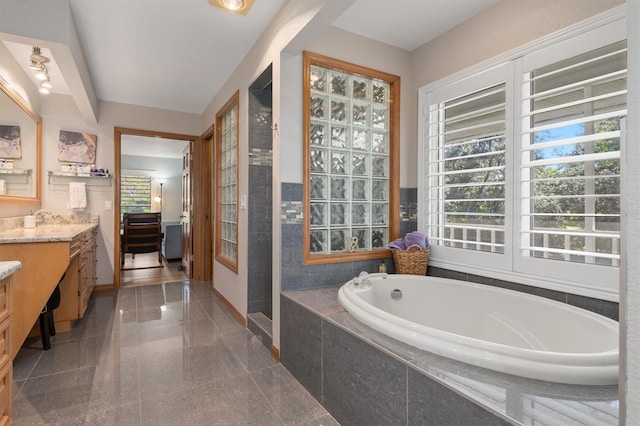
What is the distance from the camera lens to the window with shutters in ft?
5.43

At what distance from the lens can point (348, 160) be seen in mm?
2543

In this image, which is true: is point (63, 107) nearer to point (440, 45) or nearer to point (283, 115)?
point (283, 115)

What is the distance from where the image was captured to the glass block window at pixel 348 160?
2.39m

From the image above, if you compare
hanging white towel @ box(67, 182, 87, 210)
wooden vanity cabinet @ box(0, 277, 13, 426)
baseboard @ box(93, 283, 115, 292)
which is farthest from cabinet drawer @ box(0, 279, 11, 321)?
baseboard @ box(93, 283, 115, 292)

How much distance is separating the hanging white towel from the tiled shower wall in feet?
7.79

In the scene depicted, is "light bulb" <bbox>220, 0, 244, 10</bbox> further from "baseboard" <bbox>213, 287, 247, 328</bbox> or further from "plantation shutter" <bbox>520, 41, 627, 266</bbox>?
"baseboard" <bbox>213, 287, 247, 328</bbox>

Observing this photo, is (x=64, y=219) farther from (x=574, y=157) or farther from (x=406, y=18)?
(x=574, y=157)

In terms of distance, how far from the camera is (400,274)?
2.44 m

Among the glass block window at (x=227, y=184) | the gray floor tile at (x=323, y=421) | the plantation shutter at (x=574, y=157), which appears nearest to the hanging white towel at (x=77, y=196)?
the glass block window at (x=227, y=184)

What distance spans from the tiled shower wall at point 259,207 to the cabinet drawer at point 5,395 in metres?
1.65

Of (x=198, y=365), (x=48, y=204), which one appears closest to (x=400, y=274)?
(x=198, y=365)

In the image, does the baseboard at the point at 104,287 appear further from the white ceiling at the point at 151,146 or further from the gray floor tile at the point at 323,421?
the gray floor tile at the point at 323,421

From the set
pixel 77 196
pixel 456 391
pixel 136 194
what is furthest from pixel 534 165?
pixel 136 194

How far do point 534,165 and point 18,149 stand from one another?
4.22 m
